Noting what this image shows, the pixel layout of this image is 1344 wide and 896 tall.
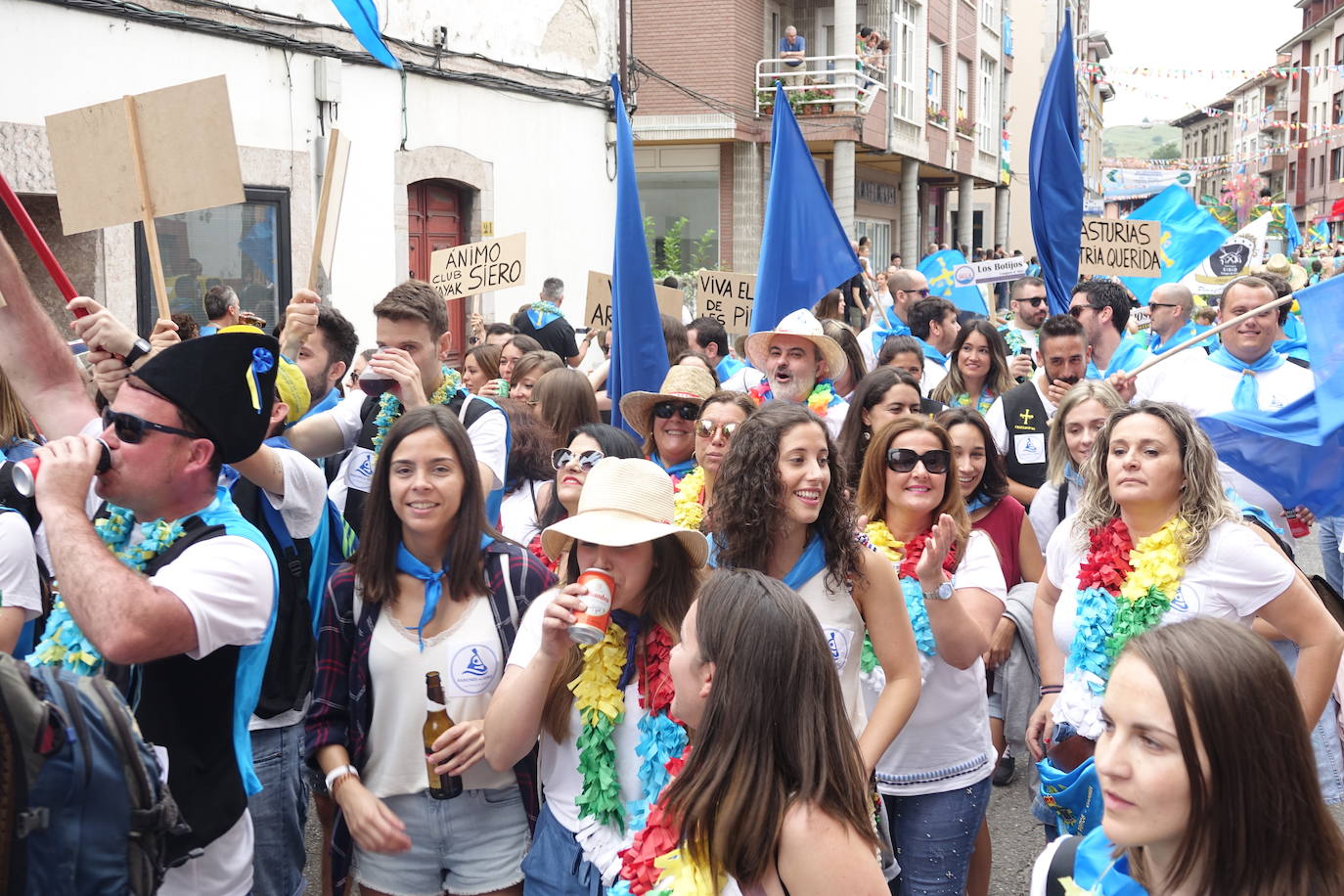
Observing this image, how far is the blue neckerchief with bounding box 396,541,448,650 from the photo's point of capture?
10.5 ft

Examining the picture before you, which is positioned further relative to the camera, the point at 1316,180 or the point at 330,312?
the point at 1316,180

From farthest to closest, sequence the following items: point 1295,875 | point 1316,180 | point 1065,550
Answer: point 1316,180, point 1065,550, point 1295,875

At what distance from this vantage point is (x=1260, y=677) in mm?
1957

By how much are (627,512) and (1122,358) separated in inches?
187

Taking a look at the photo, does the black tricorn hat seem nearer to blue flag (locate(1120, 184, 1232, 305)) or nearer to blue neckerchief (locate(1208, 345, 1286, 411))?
blue neckerchief (locate(1208, 345, 1286, 411))

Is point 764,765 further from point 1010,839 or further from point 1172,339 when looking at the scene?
point 1172,339

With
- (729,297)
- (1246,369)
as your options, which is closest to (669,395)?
(1246,369)

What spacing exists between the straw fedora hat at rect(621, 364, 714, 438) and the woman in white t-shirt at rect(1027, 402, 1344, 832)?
172 centimetres

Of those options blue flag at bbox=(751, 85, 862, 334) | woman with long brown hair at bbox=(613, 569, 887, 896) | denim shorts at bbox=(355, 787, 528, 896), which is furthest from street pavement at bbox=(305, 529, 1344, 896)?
blue flag at bbox=(751, 85, 862, 334)

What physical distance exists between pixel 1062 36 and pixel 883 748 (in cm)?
586

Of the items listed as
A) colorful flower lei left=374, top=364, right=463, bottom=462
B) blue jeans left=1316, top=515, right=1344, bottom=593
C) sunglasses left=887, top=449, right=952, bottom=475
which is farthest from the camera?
blue jeans left=1316, top=515, right=1344, bottom=593

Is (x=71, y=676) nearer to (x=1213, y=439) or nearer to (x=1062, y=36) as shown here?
(x=1213, y=439)

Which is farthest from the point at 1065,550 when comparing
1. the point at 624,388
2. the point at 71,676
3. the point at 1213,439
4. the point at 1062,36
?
the point at 1062,36

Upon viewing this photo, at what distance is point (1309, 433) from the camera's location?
4.70 metres
